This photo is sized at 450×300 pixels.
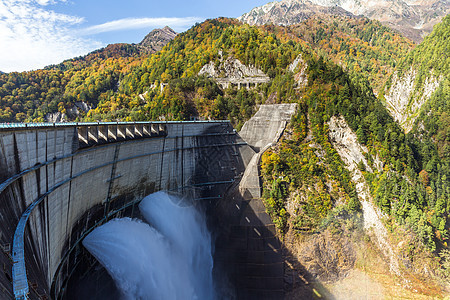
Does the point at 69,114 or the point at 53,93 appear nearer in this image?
the point at 69,114

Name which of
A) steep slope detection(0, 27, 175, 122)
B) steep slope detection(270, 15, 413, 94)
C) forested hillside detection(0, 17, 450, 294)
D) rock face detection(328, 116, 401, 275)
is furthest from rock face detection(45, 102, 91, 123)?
steep slope detection(270, 15, 413, 94)

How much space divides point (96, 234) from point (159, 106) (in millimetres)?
31303

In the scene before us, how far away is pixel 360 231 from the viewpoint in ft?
117

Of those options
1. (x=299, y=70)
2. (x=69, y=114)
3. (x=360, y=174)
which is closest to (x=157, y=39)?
(x=69, y=114)

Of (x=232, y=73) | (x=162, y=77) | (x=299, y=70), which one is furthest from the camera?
(x=162, y=77)

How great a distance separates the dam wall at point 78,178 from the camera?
436 inches

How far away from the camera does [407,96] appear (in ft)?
278

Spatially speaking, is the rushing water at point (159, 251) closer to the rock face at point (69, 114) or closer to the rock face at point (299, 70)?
the rock face at point (299, 70)

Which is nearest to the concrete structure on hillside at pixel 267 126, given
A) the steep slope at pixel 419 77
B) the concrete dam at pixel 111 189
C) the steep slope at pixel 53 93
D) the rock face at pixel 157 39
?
the concrete dam at pixel 111 189

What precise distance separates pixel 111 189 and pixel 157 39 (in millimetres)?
168824

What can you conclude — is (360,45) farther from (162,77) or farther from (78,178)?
(78,178)

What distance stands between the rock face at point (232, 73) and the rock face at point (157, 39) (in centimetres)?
11575

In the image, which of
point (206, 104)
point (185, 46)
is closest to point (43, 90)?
point (185, 46)

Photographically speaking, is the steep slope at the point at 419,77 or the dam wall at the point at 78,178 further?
the steep slope at the point at 419,77
